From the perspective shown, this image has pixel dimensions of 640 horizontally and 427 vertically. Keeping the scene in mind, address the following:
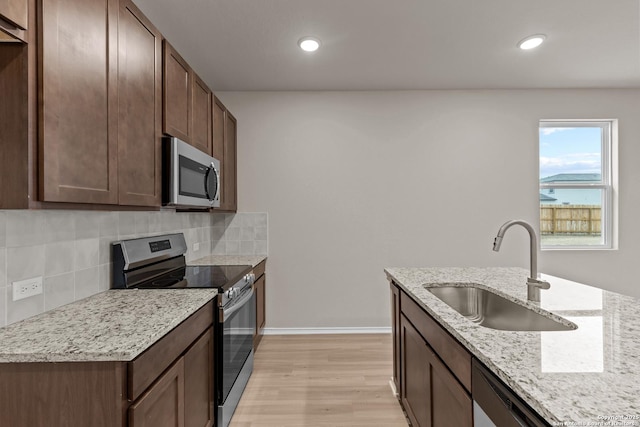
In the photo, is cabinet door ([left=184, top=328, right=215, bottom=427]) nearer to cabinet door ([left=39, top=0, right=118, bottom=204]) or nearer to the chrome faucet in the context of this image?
cabinet door ([left=39, top=0, right=118, bottom=204])

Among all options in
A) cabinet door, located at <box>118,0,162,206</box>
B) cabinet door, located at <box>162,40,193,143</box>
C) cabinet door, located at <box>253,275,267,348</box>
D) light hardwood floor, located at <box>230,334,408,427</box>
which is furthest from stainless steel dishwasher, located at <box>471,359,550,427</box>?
cabinet door, located at <box>253,275,267,348</box>

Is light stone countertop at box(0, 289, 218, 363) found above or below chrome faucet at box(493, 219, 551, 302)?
below

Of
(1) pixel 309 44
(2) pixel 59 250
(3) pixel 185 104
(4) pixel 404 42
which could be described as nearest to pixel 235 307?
(2) pixel 59 250

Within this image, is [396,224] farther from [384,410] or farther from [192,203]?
[192,203]

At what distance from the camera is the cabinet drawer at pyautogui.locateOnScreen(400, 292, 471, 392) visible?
1.18m

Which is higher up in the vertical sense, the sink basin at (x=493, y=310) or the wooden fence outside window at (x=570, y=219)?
the wooden fence outside window at (x=570, y=219)

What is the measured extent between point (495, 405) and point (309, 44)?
256cm

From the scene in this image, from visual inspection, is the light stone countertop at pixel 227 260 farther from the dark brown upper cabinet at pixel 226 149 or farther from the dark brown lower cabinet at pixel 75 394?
the dark brown lower cabinet at pixel 75 394

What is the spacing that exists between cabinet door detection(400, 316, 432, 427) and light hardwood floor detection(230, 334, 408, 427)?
0.91ft

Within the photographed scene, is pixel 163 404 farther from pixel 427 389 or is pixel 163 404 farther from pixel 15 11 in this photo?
pixel 15 11

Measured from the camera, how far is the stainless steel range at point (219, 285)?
197cm

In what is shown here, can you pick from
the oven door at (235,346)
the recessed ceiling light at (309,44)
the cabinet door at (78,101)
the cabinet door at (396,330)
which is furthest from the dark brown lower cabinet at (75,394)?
the recessed ceiling light at (309,44)

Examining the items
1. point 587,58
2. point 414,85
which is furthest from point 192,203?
point 587,58

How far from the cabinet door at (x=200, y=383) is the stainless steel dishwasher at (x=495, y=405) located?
1.15 m
